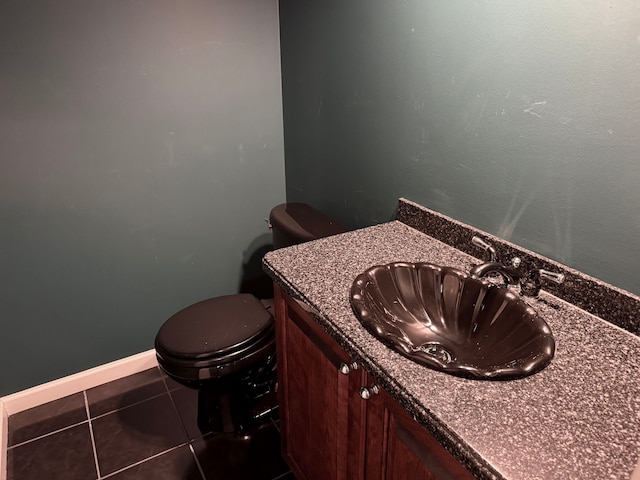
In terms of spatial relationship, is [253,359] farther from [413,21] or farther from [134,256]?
[413,21]

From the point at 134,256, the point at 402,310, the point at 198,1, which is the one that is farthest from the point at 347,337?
the point at 198,1

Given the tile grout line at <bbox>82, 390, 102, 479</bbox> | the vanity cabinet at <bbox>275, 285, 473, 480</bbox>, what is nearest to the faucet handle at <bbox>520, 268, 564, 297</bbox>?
the vanity cabinet at <bbox>275, 285, 473, 480</bbox>

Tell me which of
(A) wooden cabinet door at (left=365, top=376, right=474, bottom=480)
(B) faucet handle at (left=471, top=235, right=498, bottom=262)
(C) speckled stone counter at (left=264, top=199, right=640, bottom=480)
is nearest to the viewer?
(C) speckled stone counter at (left=264, top=199, right=640, bottom=480)

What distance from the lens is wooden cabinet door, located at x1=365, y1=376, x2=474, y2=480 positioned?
856mm

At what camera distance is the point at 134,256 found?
6.79 ft

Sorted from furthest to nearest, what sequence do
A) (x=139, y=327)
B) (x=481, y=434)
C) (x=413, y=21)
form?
(x=139, y=327)
(x=413, y=21)
(x=481, y=434)

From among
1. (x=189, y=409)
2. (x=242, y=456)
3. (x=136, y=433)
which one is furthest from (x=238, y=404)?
(x=136, y=433)

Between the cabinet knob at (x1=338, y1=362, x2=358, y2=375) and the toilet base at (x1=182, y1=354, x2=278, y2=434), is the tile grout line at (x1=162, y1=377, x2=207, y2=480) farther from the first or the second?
the cabinet knob at (x1=338, y1=362, x2=358, y2=375)

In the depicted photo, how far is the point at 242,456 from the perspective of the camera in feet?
5.94

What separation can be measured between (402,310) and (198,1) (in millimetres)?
1457

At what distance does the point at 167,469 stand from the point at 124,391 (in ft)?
1.73

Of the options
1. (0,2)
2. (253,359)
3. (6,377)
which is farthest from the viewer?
(6,377)

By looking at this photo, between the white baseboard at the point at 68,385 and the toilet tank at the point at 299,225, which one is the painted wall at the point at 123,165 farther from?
the toilet tank at the point at 299,225

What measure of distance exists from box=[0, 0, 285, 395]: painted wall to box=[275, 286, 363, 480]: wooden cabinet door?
935 mm
